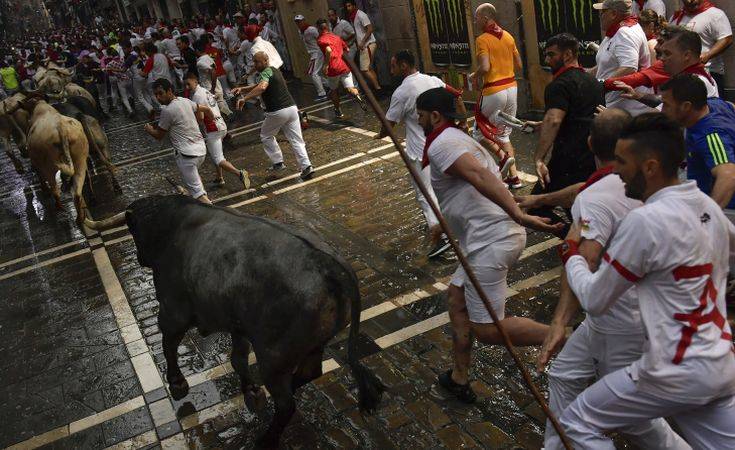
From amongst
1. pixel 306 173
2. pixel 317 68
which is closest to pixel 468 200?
pixel 306 173

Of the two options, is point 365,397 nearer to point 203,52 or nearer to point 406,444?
point 406,444

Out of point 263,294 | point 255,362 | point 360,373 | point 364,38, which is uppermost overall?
point 364,38

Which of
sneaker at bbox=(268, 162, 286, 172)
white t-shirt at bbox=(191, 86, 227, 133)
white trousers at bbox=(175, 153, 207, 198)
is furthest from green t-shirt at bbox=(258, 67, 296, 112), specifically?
white trousers at bbox=(175, 153, 207, 198)

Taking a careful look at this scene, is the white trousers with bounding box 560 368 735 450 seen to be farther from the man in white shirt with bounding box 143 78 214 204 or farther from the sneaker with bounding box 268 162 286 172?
the sneaker with bounding box 268 162 286 172

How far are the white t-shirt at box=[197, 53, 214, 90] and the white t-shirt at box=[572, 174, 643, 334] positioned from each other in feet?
44.8

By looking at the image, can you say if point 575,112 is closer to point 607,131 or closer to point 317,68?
point 607,131

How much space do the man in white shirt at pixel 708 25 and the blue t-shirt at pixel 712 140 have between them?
4093 millimetres

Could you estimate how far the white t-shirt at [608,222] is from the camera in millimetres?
3410

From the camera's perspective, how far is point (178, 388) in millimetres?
5789

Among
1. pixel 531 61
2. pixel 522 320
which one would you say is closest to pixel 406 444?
pixel 522 320

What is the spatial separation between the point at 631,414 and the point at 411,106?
5.35 m

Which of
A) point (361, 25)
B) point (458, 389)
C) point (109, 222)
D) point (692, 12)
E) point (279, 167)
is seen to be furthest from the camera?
point (361, 25)

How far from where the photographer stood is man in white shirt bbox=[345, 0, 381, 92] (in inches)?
675

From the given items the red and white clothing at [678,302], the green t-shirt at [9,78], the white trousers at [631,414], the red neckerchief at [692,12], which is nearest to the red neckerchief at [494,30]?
the red neckerchief at [692,12]
